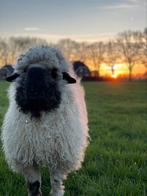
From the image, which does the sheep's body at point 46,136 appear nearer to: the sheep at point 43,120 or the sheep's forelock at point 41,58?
the sheep at point 43,120

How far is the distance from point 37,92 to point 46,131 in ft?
2.13

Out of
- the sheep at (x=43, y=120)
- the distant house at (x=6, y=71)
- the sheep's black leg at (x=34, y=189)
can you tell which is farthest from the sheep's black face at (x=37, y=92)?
the sheep's black leg at (x=34, y=189)

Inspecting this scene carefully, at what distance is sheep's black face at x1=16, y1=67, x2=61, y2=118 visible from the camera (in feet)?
15.0

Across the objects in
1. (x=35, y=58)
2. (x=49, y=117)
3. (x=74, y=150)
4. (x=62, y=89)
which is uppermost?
(x=35, y=58)

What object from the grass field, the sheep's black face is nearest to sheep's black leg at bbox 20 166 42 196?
the grass field

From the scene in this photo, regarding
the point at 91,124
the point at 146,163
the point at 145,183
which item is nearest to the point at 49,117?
the point at 145,183

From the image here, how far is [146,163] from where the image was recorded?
6.88 meters

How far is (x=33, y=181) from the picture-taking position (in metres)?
5.19

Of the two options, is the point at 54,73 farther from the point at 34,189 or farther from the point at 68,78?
the point at 34,189

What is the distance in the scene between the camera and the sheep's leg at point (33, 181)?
516cm

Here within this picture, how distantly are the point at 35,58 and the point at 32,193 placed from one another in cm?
172

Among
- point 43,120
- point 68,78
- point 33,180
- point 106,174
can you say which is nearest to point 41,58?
point 68,78

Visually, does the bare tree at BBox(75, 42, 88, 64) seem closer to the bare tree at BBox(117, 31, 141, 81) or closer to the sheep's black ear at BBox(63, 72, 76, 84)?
the bare tree at BBox(117, 31, 141, 81)

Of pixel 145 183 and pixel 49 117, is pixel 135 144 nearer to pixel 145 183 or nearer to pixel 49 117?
pixel 145 183
